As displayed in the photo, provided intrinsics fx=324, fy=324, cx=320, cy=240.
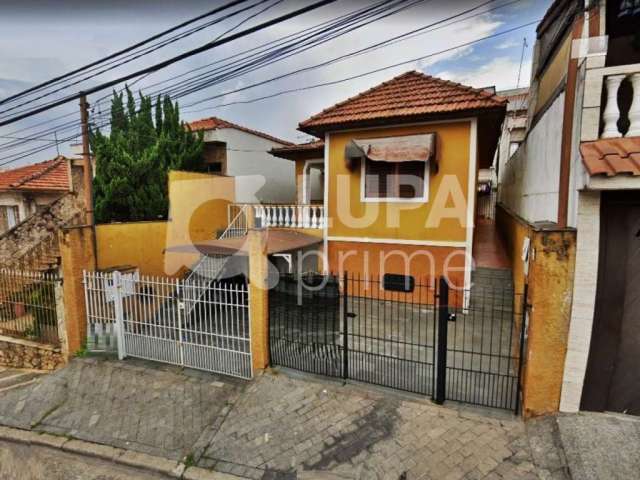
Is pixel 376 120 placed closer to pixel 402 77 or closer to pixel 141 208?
pixel 402 77

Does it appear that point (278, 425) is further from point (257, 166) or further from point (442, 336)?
point (257, 166)

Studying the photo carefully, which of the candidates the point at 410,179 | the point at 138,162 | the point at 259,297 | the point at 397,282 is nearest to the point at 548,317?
the point at 259,297

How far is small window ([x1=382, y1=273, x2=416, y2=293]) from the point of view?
848cm

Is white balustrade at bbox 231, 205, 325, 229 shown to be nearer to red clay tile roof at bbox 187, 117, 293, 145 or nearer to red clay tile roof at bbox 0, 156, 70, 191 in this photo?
red clay tile roof at bbox 187, 117, 293, 145

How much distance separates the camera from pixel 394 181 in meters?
8.59

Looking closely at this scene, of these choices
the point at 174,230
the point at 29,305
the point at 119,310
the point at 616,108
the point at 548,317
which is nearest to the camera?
the point at 616,108

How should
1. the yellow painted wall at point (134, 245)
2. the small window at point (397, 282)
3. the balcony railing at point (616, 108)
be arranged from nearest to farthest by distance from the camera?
1. the balcony railing at point (616, 108)
2. the small window at point (397, 282)
3. the yellow painted wall at point (134, 245)

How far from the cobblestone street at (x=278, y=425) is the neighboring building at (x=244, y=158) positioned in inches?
338

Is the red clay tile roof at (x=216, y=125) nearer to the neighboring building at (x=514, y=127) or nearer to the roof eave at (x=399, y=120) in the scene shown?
the roof eave at (x=399, y=120)

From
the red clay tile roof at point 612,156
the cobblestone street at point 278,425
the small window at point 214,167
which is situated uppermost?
the small window at point 214,167

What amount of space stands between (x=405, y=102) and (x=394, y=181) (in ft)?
6.72

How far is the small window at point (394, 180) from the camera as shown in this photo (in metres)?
8.37

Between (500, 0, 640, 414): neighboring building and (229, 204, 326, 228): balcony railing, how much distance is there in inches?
247

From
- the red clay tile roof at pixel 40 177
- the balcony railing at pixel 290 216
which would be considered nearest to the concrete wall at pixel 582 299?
the balcony railing at pixel 290 216
